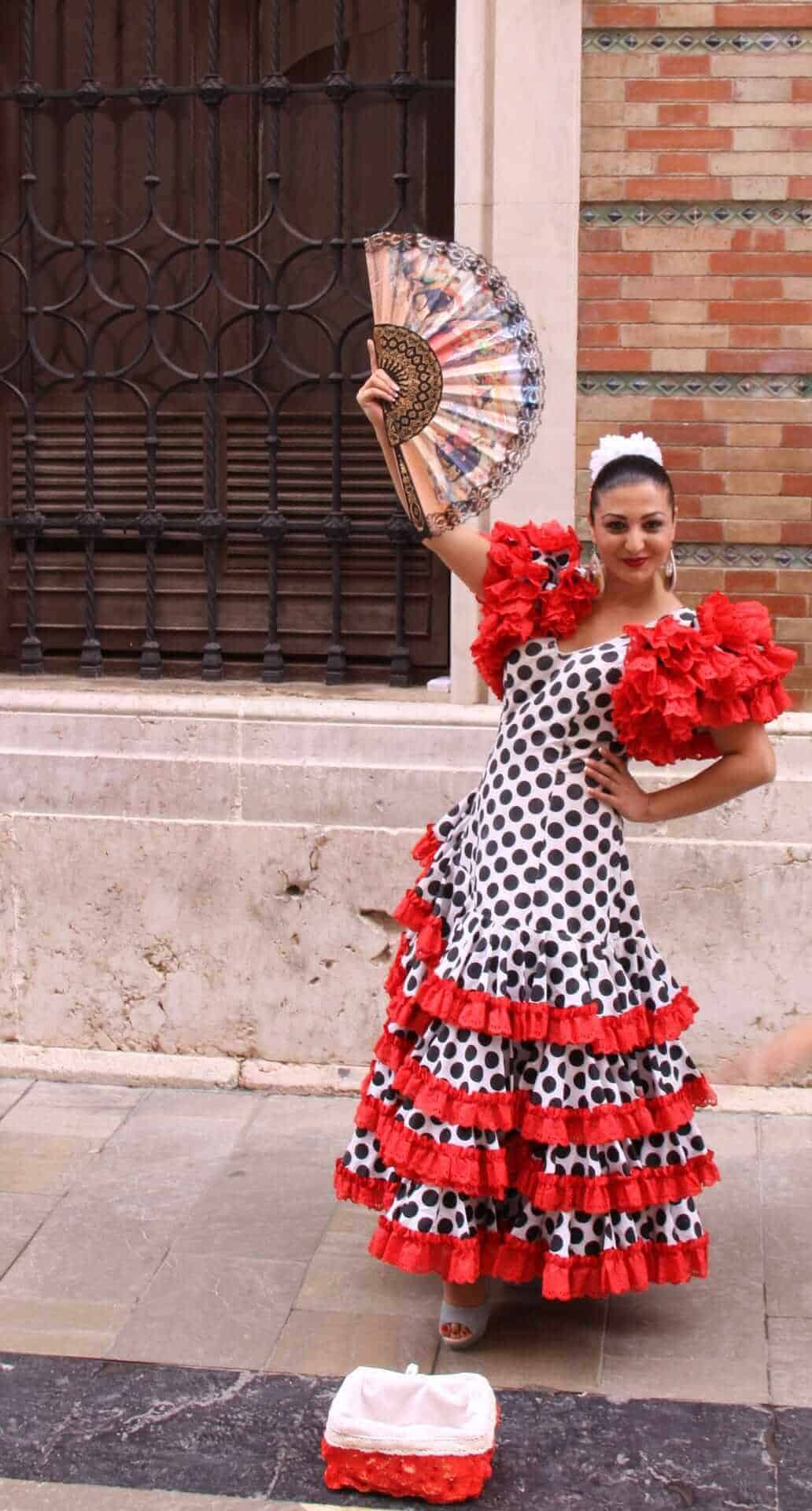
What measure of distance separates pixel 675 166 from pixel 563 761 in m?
2.22

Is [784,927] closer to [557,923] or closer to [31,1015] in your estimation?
[557,923]

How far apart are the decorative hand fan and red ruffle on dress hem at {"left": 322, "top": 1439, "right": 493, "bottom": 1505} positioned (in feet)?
5.87

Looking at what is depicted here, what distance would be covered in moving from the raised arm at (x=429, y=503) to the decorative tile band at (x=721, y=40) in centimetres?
192

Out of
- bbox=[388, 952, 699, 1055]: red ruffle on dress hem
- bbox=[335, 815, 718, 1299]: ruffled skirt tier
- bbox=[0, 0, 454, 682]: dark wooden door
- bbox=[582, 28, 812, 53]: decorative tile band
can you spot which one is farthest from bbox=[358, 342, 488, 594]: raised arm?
bbox=[582, 28, 812, 53]: decorative tile band

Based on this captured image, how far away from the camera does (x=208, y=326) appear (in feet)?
19.8

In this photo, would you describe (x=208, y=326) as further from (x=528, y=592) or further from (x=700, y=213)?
(x=528, y=592)

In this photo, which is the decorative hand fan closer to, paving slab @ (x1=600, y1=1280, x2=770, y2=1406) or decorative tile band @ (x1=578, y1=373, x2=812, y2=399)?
decorative tile band @ (x1=578, y1=373, x2=812, y2=399)

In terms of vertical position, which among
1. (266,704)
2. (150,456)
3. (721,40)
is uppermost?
(721,40)

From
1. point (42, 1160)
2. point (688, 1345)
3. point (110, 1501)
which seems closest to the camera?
point (110, 1501)

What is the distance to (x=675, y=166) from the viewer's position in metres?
5.33

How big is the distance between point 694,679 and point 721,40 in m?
2.44

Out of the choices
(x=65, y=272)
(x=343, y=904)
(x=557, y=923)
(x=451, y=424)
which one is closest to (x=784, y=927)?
(x=343, y=904)

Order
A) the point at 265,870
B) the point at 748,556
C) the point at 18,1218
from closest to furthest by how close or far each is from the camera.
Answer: the point at 18,1218 → the point at 748,556 → the point at 265,870

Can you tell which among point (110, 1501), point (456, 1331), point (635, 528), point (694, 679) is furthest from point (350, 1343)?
point (635, 528)
